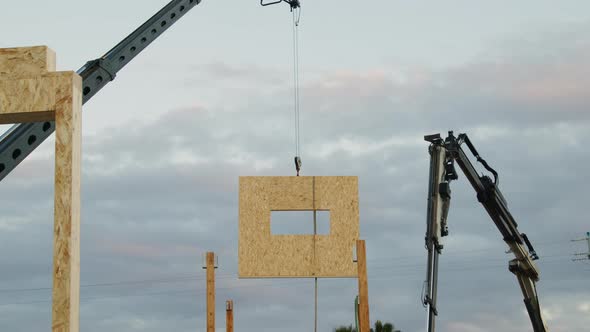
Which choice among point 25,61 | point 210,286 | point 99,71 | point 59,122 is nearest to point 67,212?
point 59,122

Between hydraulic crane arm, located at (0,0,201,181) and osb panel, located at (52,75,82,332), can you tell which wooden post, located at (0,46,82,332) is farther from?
hydraulic crane arm, located at (0,0,201,181)

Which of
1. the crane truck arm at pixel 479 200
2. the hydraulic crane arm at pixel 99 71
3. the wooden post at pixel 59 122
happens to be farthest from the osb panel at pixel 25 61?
the crane truck arm at pixel 479 200

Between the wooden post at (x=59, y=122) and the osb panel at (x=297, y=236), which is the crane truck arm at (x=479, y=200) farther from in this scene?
the wooden post at (x=59, y=122)

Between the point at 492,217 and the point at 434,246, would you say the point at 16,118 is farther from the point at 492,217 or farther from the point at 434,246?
the point at 492,217

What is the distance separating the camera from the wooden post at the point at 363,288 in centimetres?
1904

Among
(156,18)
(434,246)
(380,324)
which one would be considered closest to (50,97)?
(434,246)

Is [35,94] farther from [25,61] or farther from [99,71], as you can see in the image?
[99,71]

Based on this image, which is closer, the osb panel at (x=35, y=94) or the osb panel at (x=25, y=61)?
the osb panel at (x=35, y=94)

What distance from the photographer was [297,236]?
2131 cm

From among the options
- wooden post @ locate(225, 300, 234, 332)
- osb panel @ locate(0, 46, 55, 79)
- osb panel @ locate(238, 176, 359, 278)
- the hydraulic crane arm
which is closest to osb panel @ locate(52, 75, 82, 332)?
osb panel @ locate(0, 46, 55, 79)

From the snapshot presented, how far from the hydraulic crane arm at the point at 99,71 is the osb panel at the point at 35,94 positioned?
405 centimetres

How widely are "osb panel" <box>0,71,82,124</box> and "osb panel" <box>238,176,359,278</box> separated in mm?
11609

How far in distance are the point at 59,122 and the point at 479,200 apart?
1084 centimetres

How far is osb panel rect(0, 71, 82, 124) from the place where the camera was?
988cm
